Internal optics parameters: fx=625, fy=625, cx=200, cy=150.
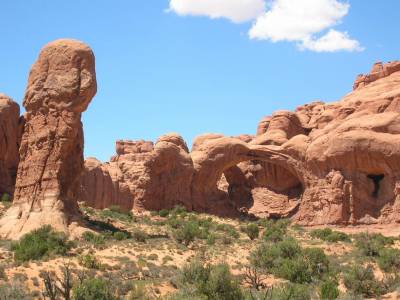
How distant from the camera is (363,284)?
72.2 feet

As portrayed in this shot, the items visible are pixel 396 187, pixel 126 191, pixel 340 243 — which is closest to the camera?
pixel 340 243

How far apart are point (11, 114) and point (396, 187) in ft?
78.1

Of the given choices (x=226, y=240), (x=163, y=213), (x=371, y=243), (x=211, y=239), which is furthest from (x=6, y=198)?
(x=371, y=243)

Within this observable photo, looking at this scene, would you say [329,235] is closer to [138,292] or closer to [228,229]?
[228,229]

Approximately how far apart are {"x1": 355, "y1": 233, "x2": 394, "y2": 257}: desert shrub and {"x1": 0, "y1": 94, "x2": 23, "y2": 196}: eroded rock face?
20443mm

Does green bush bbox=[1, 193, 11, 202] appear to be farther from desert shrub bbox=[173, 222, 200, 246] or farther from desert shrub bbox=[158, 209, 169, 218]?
desert shrub bbox=[173, 222, 200, 246]

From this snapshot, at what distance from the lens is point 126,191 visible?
43.6 m

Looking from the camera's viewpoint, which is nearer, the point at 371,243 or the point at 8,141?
the point at 371,243

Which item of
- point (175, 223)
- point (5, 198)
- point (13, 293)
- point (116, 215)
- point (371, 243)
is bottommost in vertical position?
point (13, 293)

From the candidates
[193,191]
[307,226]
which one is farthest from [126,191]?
[307,226]

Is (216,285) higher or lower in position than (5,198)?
lower

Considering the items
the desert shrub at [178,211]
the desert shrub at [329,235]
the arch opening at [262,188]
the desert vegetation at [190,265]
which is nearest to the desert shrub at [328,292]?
the desert vegetation at [190,265]

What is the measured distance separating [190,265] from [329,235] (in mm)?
14652

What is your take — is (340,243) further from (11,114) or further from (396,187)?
(11,114)
